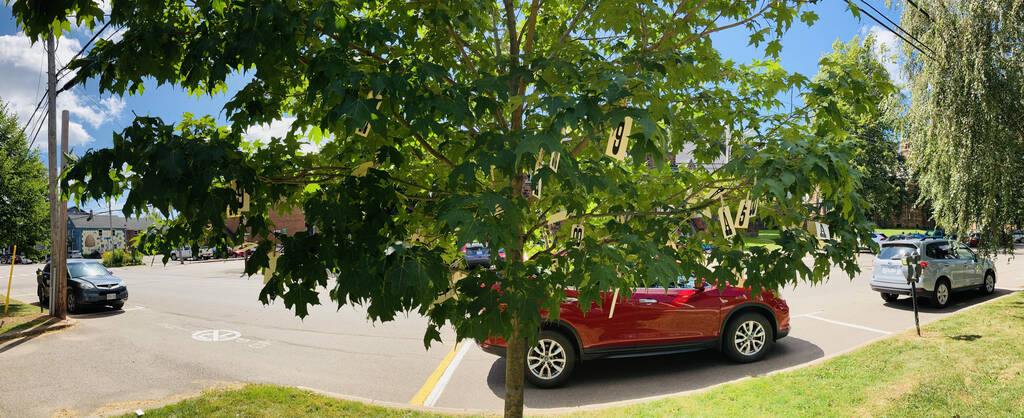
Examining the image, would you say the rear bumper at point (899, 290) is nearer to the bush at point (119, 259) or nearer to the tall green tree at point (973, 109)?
the tall green tree at point (973, 109)

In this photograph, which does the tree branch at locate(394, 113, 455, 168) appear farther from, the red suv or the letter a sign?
the red suv

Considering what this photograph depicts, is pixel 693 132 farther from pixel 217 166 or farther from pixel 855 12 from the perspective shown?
pixel 217 166

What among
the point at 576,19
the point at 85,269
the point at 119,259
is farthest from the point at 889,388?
the point at 119,259

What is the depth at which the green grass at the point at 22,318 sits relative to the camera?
35.7ft

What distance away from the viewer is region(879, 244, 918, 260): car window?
12.4m

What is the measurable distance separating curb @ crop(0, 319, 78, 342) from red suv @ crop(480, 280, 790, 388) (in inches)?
390

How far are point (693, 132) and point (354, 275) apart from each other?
256 cm

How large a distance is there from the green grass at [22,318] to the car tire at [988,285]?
2323cm

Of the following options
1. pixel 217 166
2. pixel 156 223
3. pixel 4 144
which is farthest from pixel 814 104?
pixel 4 144

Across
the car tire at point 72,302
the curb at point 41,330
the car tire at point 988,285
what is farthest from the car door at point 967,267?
the car tire at point 72,302

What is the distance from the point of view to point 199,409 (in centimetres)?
552

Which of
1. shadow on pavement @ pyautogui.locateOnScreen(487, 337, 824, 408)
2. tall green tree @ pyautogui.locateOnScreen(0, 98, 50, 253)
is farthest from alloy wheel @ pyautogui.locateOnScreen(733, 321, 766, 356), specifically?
tall green tree @ pyautogui.locateOnScreen(0, 98, 50, 253)

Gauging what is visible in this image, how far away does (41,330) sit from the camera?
10.7m

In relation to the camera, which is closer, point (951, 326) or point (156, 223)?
point (156, 223)
